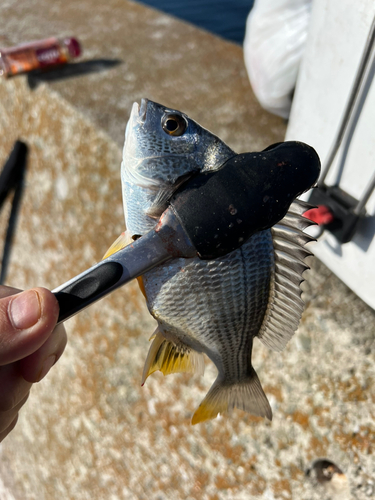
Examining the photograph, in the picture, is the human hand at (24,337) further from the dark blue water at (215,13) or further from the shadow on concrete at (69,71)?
the dark blue water at (215,13)

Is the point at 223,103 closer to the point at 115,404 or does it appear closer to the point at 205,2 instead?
the point at 115,404

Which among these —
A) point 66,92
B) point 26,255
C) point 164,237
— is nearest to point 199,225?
point 164,237

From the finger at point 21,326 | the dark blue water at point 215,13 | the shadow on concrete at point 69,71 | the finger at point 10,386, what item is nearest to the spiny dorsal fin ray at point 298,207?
the finger at point 21,326

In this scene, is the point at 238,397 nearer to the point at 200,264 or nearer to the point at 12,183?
the point at 200,264

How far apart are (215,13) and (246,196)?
15.6ft

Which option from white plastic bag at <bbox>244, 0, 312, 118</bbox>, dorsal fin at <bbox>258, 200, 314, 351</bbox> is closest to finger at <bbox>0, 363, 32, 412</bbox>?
dorsal fin at <bbox>258, 200, 314, 351</bbox>

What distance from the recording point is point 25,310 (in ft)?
2.01

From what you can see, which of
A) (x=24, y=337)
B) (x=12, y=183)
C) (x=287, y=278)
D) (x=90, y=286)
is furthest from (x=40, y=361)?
(x=12, y=183)

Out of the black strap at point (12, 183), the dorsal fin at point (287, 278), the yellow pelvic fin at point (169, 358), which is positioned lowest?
the black strap at point (12, 183)

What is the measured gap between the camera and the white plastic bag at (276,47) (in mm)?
1467

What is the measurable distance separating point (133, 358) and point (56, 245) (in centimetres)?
79

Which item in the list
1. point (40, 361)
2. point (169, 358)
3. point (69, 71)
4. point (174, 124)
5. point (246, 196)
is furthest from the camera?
point (69, 71)

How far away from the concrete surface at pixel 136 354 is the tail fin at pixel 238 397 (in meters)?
0.49

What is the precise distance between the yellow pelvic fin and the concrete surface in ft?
2.01
